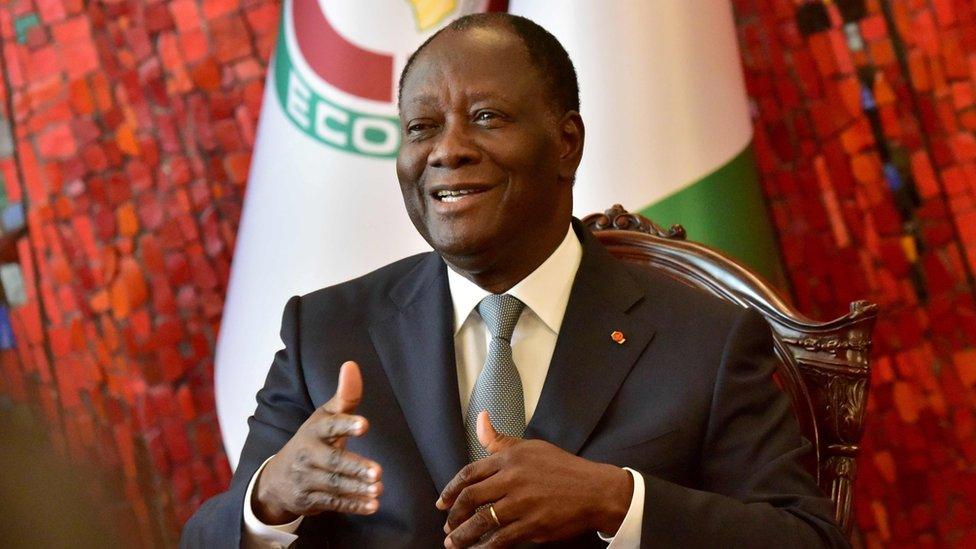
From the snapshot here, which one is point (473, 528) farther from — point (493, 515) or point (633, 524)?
point (633, 524)

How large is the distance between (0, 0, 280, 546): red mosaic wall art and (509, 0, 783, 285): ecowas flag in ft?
2.53

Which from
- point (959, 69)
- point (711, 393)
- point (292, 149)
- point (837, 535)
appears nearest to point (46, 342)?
point (292, 149)

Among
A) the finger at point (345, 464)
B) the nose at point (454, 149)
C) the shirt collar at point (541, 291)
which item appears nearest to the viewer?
the finger at point (345, 464)

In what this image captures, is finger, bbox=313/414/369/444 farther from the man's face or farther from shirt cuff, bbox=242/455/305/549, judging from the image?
the man's face

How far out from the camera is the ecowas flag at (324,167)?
215cm

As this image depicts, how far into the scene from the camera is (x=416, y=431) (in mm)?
1413

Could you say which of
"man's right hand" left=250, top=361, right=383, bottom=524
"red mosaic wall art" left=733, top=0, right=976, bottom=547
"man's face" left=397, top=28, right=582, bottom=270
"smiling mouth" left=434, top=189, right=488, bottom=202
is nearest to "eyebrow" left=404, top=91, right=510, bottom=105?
"man's face" left=397, top=28, right=582, bottom=270

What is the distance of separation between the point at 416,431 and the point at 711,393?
1.22 feet

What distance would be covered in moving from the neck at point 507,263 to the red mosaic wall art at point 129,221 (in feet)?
3.66

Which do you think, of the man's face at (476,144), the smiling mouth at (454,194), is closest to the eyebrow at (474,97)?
the man's face at (476,144)

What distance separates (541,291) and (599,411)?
0.63 feet

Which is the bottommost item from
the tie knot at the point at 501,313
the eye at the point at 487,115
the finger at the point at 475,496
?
the finger at the point at 475,496

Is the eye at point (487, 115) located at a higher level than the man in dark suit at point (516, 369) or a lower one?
higher

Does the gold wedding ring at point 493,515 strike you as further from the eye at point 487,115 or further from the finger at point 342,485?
the eye at point 487,115
